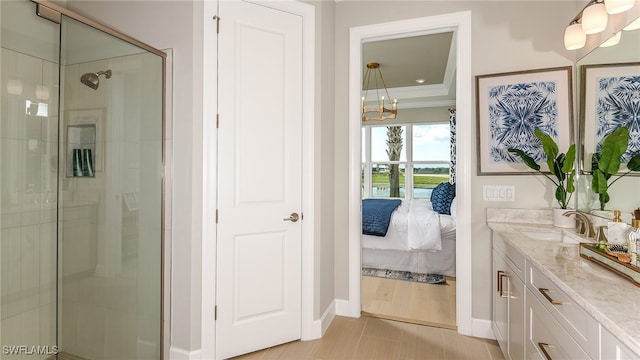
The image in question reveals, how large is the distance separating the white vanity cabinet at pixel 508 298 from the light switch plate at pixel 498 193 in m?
0.28

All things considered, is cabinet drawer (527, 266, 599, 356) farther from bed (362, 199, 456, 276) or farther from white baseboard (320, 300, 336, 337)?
bed (362, 199, 456, 276)

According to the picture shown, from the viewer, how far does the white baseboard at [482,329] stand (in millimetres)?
2311

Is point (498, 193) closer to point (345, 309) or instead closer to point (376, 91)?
point (345, 309)

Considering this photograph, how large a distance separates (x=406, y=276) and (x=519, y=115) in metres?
2.11

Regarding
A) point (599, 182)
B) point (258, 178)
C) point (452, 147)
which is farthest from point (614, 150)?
point (452, 147)

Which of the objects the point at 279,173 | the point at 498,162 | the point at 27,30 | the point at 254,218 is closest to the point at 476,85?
the point at 498,162

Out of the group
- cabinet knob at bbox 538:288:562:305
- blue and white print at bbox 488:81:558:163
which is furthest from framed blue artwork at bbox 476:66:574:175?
cabinet knob at bbox 538:288:562:305

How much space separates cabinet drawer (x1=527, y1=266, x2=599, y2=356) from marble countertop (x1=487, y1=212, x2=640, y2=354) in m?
0.05

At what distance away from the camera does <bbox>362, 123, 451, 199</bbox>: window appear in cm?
621

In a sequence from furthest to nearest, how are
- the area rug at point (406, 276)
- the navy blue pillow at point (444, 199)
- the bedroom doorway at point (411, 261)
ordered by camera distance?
1. the navy blue pillow at point (444, 199)
2. the area rug at point (406, 276)
3. the bedroom doorway at point (411, 261)

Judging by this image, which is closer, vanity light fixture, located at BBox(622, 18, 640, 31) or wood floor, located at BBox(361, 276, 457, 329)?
vanity light fixture, located at BBox(622, 18, 640, 31)

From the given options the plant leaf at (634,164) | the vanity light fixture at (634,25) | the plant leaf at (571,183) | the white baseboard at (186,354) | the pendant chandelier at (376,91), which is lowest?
the white baseboard at (186,354)

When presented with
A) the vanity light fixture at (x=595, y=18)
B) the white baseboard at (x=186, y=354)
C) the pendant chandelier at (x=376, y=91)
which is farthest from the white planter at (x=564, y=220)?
the pendant chandelier at (x=376, y=91)

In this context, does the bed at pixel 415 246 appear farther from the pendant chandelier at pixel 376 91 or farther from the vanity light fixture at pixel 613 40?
the vanity light fixture at pixel 613 40
